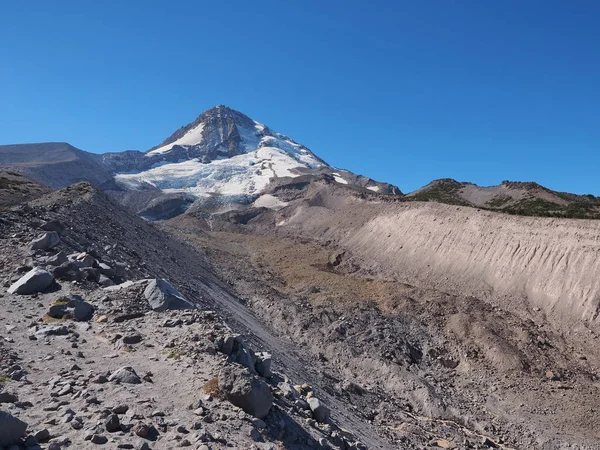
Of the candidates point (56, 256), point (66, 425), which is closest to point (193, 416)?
point (66, 425)

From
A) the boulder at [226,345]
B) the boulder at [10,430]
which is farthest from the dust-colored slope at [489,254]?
the boulder at [10,430]

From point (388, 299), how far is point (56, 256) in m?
22.8

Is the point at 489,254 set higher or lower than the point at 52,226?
higher

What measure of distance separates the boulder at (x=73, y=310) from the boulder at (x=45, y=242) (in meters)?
5.46

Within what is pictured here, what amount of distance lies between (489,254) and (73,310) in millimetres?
31969

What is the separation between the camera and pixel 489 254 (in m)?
36.6

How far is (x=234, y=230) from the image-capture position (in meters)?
79.2

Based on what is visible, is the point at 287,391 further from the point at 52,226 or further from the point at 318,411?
the point at 52,226

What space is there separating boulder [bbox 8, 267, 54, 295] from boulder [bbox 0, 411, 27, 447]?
862 centimetres

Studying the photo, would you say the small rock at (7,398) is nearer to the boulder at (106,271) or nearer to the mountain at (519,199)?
the boulder at (106,271)

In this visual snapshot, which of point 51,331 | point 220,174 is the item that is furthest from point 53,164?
point 51,331

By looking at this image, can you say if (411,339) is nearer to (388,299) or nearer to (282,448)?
(388,299)

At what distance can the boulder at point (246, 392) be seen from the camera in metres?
9.09

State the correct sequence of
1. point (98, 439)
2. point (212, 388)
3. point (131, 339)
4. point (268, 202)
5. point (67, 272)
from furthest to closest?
point (268, 202) → point (67, 272) → point (131, 339) → point (212, 388) → point (98, 439)
